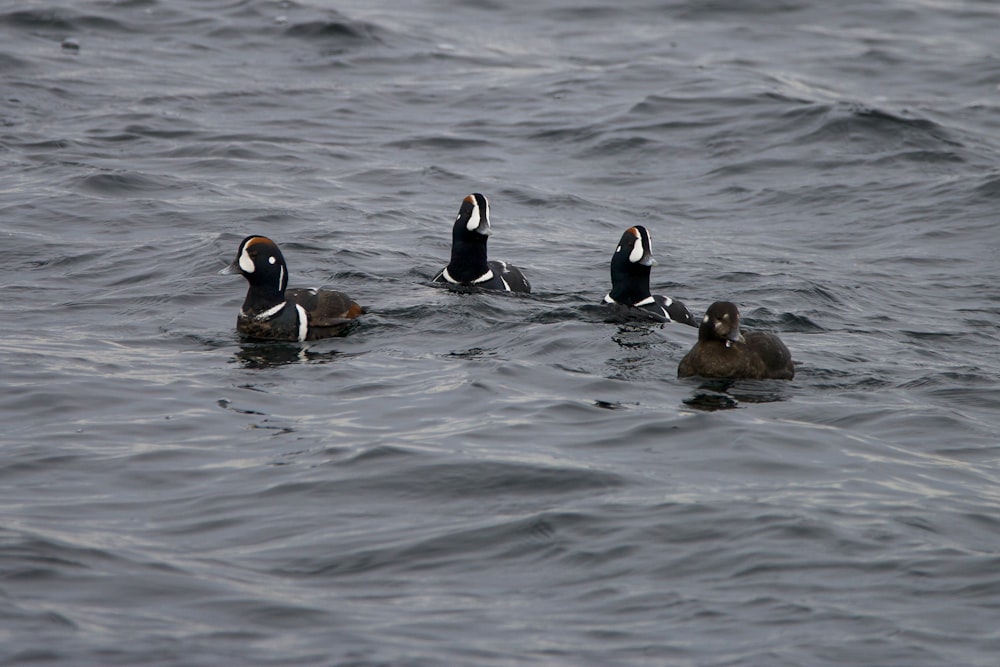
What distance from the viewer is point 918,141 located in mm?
20812

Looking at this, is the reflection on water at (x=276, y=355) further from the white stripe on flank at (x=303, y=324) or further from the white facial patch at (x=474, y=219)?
the white facial patch at (x=474, y=219)

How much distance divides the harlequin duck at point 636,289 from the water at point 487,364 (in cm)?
33

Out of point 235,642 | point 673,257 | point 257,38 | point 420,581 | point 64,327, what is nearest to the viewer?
point 235,642

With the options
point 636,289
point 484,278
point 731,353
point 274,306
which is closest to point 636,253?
point 636,289

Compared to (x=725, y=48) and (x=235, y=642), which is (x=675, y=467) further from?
(x=725, y=48)

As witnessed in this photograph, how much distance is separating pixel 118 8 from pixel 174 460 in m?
19.4

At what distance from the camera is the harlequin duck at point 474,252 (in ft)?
45.6

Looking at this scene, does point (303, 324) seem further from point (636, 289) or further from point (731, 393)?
point (731, 393)

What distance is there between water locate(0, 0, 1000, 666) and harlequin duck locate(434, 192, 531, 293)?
0.30 meters

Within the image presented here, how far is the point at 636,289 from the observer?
530 inches

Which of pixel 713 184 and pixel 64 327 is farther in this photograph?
pixel 713 184

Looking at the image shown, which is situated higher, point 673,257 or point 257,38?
point 257,38

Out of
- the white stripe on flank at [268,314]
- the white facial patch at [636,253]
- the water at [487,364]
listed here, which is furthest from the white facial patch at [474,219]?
the white stripe on flank at [268,314]

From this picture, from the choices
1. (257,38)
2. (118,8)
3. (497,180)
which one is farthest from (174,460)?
(118,8)
